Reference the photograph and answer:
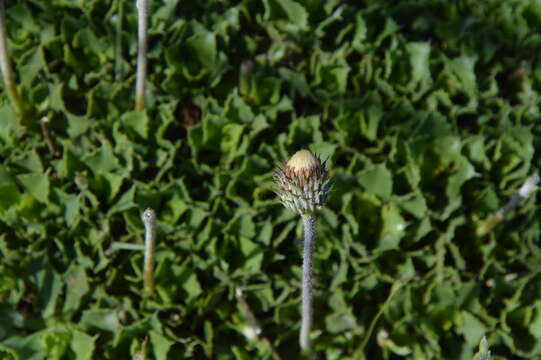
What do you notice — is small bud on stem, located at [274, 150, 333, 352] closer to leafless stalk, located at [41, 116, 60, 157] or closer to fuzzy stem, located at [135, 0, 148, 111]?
fuzzy stem, located at [135, 0, 148, 111]

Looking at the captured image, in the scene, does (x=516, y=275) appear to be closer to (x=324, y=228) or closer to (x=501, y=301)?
(x=501, y=301)

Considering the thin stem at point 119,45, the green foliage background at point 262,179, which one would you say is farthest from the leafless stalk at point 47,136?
the thin stem at point 119,45

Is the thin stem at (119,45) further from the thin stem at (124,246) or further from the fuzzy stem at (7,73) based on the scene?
the thin stem at (124,246)

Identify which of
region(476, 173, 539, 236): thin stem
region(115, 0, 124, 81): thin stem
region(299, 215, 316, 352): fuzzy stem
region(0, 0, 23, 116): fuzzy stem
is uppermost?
region(115, 0, 124, 81): thin stem

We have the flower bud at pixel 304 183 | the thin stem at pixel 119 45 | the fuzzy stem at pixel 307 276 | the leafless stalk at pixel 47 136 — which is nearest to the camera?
the flower bud at pixel 304 183

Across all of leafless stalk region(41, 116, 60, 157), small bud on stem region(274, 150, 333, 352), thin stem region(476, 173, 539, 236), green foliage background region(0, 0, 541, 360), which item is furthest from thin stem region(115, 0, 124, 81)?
thin stem region(476, 173, 539, 236)

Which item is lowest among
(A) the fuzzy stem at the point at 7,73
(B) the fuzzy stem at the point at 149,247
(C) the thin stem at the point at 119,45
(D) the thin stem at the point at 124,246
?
(B) the fuzzy stem at the point at 149,247

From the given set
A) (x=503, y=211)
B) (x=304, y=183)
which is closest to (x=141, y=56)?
(x=304, y=183)
